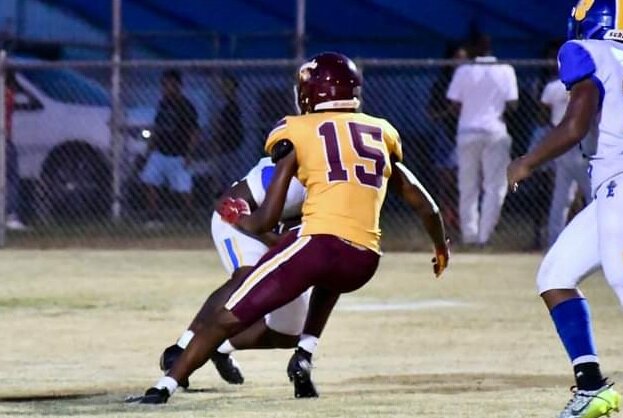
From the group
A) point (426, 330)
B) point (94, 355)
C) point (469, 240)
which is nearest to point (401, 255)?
point (469, 240)

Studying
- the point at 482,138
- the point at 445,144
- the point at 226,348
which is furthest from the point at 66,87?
the point at 226,348

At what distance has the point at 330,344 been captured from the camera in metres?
11.0

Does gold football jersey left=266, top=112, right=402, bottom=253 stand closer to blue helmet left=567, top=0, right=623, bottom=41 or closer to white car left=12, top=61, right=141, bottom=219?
blue helmet left=567, top=0, right=623, bottom=41

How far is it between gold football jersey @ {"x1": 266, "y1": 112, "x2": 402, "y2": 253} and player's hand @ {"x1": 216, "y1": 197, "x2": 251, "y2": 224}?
0.27 meters

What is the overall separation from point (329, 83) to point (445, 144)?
10598 millimetres

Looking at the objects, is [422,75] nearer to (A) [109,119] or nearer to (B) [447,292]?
(A) [109,119]

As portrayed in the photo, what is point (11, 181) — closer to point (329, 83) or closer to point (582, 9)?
point (329, 83)

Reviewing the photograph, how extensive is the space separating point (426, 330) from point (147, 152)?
825cm

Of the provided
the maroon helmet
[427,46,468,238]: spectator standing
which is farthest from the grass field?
[427,46,468,238]: spectator standing

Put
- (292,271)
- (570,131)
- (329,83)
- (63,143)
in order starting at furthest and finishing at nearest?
(63,143) → (329,83) → (292,271) → (570,131)

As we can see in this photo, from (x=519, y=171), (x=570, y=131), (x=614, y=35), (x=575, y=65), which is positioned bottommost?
(x=519, y=171)

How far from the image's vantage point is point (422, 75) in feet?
68.1

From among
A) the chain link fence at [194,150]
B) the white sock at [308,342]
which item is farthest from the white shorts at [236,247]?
the chain link fence at [194,150]

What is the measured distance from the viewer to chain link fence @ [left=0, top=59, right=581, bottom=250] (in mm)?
18484
